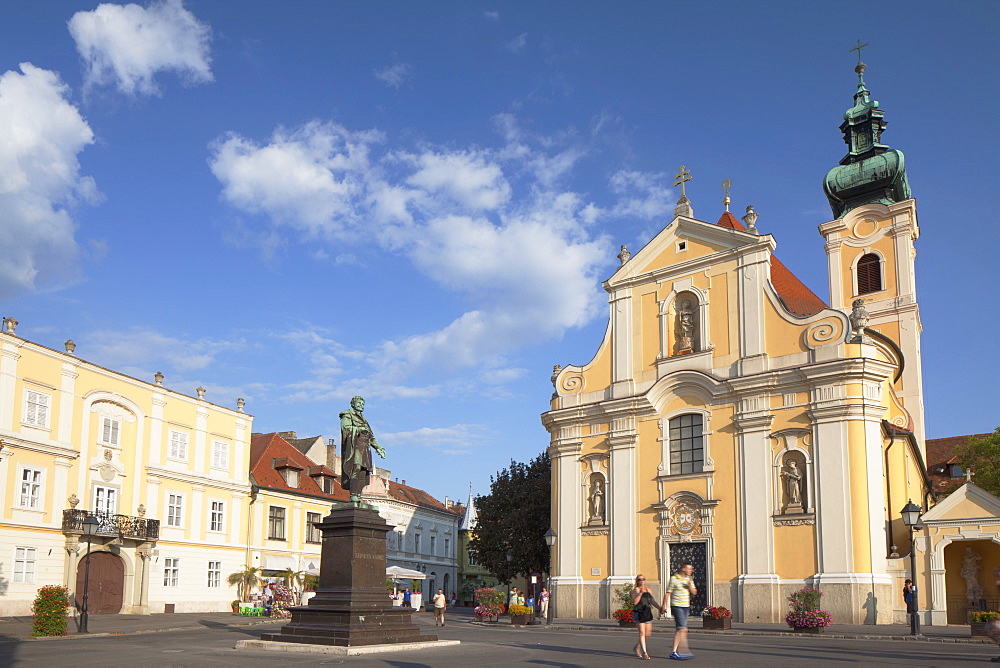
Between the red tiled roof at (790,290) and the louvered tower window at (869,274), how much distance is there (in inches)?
407

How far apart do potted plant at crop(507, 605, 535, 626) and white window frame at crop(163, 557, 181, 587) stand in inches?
685

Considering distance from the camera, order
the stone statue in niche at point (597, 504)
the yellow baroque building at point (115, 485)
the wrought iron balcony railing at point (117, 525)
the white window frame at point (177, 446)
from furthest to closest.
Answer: the white window frame at point (177, 446) < the stone statue in niche at point (597, 504) < the wrought iron balcony railing at point (117, 525) < the yellow baroque building at point (115, 485)

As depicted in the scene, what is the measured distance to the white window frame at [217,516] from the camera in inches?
1618

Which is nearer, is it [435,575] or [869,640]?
[869,640]

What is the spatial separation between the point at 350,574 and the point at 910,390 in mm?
38256

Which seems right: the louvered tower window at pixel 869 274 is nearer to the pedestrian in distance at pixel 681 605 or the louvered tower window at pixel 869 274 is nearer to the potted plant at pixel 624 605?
the potted plant at pixel 624 605

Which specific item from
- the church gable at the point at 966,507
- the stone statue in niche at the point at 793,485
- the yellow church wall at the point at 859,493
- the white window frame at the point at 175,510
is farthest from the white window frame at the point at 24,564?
the church gable at the point at 966,507

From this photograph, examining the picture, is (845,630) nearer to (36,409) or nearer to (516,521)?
(516,521)

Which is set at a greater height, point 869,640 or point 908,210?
point 908,210

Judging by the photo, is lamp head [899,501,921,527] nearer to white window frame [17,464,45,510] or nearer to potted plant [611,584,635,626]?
potted plant [611,584,635,626]

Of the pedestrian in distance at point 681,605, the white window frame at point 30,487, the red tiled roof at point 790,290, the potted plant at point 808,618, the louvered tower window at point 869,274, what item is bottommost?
the potted plant at point 808,618

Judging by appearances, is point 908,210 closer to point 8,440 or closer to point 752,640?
point 752,640

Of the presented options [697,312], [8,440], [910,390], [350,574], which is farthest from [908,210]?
[8,440]

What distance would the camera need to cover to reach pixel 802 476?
29109 mm
